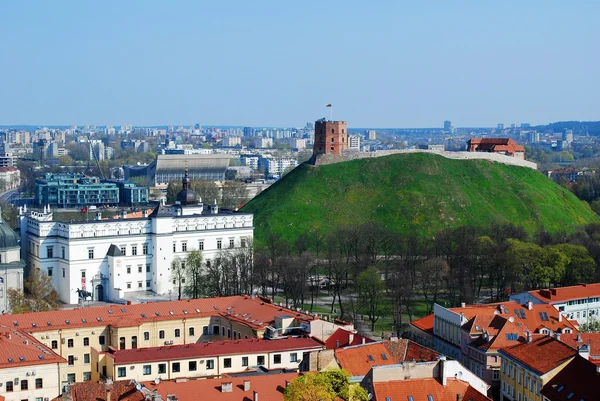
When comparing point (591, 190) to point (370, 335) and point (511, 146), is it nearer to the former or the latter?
point (511, 146)

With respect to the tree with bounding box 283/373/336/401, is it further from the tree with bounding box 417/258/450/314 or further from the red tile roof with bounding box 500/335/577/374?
the tree with bounding box 417/258/450/314

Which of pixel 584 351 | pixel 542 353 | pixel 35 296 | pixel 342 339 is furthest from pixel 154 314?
pixel 584 351

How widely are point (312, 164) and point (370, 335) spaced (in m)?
68.2

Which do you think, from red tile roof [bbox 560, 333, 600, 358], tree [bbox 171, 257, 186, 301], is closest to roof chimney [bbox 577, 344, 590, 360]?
red tile roof [bbox 560, 333, 600, 358]

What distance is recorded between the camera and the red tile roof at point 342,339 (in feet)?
185

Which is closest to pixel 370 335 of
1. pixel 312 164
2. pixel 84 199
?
pixel 312 164

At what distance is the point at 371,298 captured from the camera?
278 ft

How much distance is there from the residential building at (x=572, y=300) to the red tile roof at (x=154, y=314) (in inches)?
891

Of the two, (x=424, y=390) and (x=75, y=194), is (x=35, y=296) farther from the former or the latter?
(x=75, y=194)

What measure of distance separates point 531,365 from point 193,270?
48.5 meters

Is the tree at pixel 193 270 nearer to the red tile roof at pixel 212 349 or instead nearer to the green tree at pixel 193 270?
the green tree at pixel 193 270

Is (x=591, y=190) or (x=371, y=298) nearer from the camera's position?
(x=371, y=298)

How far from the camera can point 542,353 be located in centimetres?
5597

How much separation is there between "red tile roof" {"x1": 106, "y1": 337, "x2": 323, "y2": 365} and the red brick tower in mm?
88897
